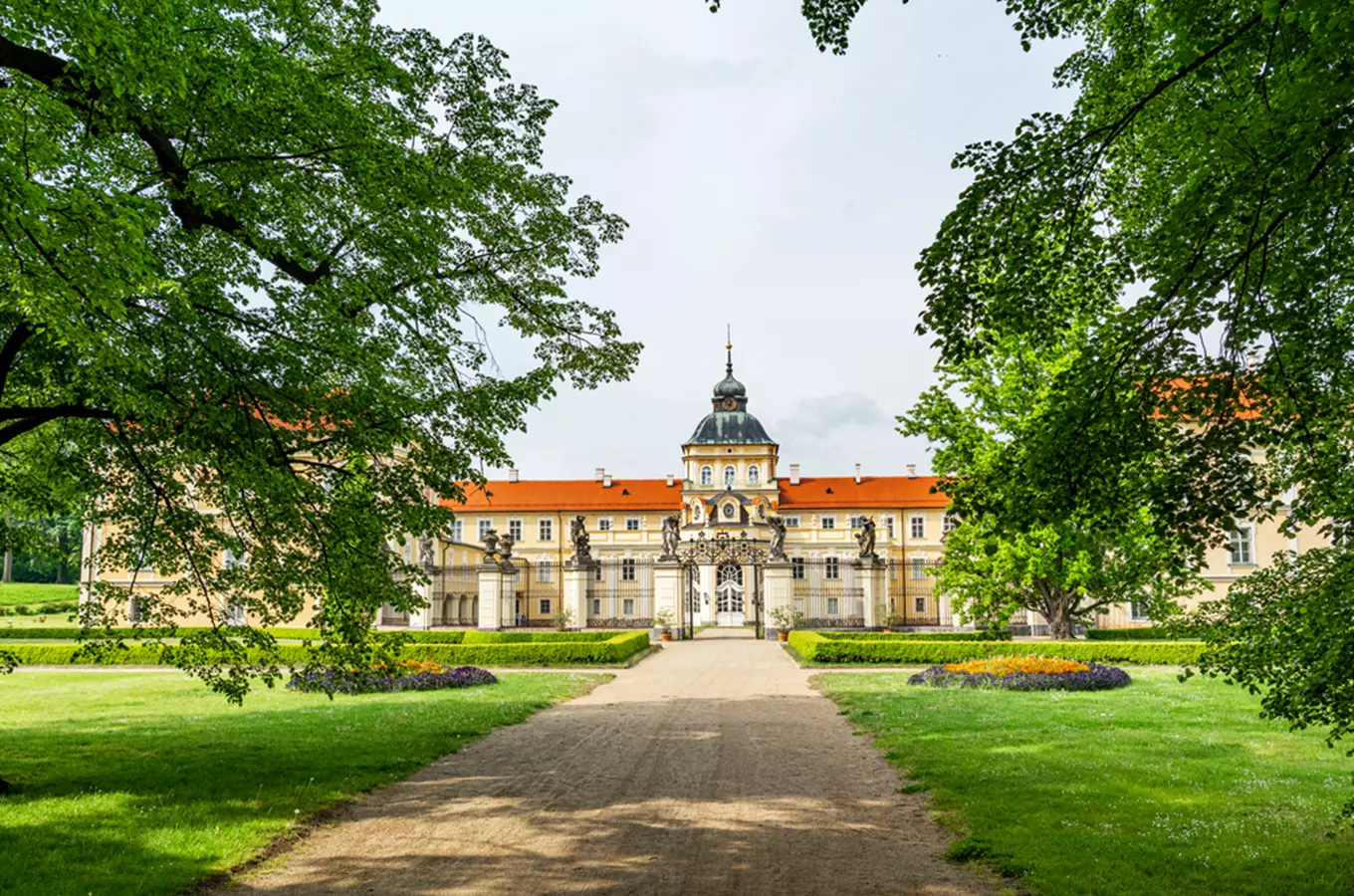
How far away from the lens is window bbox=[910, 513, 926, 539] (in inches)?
A: 2320

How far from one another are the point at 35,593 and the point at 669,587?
4394 centimetres

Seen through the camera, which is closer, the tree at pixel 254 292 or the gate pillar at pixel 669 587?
the tree at pixel 254 292

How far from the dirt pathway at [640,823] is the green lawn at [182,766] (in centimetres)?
56

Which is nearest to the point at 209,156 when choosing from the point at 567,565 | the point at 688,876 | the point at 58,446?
the point at 58,446

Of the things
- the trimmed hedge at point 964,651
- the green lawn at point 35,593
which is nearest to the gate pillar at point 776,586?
the trimmed hedge at point 964,651

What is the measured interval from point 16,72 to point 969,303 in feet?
20.7

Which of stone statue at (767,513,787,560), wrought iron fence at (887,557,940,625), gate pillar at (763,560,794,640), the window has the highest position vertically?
the window

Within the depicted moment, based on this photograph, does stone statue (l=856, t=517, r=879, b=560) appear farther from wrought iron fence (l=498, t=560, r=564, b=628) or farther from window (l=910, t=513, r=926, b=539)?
window (l=910, t=513, r=926, b=539)

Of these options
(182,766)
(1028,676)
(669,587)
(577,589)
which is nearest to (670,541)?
(669,587)

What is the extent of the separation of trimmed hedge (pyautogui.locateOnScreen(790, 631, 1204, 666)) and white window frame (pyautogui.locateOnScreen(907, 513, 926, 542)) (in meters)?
35.3

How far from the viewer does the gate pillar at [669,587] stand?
3303cm

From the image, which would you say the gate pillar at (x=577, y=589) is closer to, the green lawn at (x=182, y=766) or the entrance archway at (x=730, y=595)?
the green lawn at (x=182, y=766)

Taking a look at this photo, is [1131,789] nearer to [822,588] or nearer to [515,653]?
[515,653]

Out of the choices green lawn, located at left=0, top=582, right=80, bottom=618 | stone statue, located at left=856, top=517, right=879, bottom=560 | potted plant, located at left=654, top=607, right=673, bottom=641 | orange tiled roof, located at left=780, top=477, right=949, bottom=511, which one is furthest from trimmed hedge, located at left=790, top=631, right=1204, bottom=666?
green lawn, located at left=0, top=582, right=80, bottom=618
